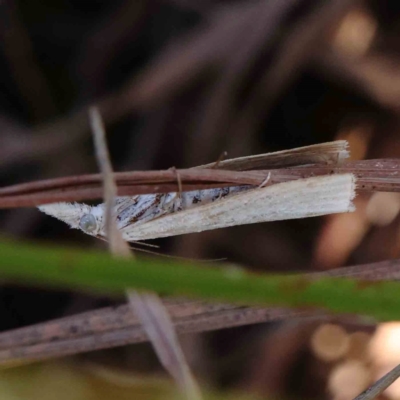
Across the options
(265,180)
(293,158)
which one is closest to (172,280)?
(265,180)

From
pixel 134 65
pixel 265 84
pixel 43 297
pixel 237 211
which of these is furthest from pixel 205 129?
pixel 237 211

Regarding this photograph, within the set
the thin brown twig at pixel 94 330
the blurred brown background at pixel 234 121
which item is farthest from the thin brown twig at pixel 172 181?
the blurred brown background at pixel 234 121

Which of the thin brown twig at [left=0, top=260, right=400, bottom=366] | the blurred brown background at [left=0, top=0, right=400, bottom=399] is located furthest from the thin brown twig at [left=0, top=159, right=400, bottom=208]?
the blurred brown background at [left=0, top=0, right=400, bottom=399]

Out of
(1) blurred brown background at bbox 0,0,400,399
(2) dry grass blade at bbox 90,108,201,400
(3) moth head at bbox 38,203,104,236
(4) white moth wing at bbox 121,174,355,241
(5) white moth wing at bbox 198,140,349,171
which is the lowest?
(2) dry grass blade at bbox 90,108,201,400

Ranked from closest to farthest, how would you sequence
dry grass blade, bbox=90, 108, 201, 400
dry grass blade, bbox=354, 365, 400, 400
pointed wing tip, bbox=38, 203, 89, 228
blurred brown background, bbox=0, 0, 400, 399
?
dry grass blade, bbox=90, 108, 201, 400 < dry grass blade, bbox=354, 365, 400, 400 < pointed wing tip, bbox=38, 203, 89, 228 < blurred brown background, bbox=0, 0, 400, 399

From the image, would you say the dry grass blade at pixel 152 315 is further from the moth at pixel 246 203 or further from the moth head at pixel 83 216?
the moth head at pixel 83 216

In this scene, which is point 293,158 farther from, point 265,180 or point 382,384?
point 382,384

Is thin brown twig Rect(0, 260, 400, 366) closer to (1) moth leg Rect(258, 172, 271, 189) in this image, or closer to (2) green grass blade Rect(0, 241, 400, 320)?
(1) moth leg Rect(258, 172, 271, 189)

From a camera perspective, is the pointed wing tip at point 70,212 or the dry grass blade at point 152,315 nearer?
the dry grass blade at point 152,315
